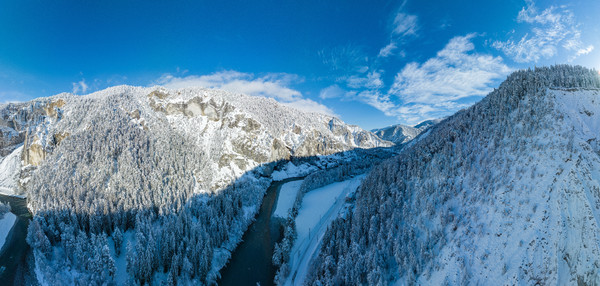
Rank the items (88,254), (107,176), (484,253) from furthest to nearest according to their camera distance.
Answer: (107,176)
(88,254)
(484,253)

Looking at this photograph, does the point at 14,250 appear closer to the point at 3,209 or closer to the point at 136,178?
the point at 136,178

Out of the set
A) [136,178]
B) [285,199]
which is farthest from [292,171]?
[136,178]

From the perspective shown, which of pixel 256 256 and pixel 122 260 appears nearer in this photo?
pixel 122 260

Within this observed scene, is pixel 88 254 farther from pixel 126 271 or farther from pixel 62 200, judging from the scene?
pixel 62 200

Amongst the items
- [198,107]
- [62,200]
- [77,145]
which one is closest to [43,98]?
[77,145]

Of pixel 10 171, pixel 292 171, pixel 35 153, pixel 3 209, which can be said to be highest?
pixel 35 153

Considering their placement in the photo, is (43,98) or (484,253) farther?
(43,98)

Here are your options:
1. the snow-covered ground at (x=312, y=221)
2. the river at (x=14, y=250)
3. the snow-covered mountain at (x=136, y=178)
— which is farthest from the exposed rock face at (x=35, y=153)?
the snow-covered ground at (x=312, y=221)
